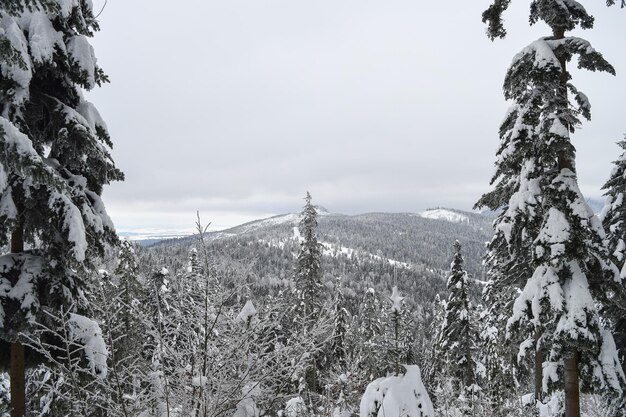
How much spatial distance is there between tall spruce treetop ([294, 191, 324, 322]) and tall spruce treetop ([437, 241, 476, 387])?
946 centimetres

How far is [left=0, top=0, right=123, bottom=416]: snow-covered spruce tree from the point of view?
20.4ft

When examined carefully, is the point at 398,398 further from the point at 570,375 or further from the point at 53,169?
the point at 53,169

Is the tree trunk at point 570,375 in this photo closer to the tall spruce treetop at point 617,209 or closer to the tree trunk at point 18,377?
the tall spruce treetop at point 617,209

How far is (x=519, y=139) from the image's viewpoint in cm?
869

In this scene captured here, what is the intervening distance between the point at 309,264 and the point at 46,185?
22631mm

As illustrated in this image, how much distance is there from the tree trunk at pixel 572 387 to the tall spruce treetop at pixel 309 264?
65.6ft

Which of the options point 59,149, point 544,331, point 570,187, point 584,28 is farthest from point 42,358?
point 584,28

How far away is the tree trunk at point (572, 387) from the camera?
8.41 metres

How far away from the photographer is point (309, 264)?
28.3 meters

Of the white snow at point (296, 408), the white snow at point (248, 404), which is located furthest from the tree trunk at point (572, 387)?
the white snow at point (248, 404)

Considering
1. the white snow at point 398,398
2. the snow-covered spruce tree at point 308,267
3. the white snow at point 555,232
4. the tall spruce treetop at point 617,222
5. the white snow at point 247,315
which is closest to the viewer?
the white snow at point 247,315

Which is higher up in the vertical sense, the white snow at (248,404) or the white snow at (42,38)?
the white snow at (42,38)

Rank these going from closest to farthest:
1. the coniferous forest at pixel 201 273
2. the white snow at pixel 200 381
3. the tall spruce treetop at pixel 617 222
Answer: the white snow at pixel 200 381 → the coniferous forest at pixel 201 273 → the tall spruce treetop at pixel 617 222

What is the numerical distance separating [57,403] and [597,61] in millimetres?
12160
